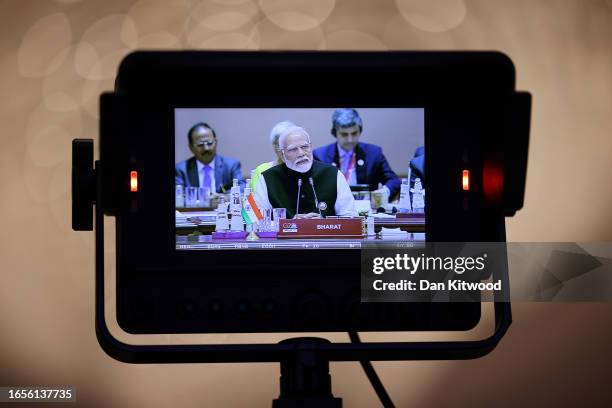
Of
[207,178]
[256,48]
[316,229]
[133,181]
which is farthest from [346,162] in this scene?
[256,48]

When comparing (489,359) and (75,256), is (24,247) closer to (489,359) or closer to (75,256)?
(75,256)

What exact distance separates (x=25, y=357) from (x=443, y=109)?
1.47 m

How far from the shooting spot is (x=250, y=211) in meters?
1.10

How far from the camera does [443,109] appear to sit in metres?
1.10

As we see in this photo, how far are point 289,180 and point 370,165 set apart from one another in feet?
0.43

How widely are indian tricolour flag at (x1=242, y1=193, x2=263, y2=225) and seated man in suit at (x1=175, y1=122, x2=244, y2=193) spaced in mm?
28

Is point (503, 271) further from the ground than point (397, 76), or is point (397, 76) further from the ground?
point (397, 76)

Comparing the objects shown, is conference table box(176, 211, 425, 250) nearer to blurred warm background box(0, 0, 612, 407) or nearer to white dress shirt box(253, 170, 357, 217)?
white dress shirt box(253, 170, 357, 217)

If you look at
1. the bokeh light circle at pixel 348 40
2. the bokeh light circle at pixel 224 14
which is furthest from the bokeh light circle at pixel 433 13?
the bokeh light circle at pixel 224 14

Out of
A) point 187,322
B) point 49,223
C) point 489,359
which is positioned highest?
point 49,223

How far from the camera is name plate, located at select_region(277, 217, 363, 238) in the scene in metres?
1.09

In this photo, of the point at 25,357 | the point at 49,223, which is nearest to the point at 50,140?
the point at 49,223
